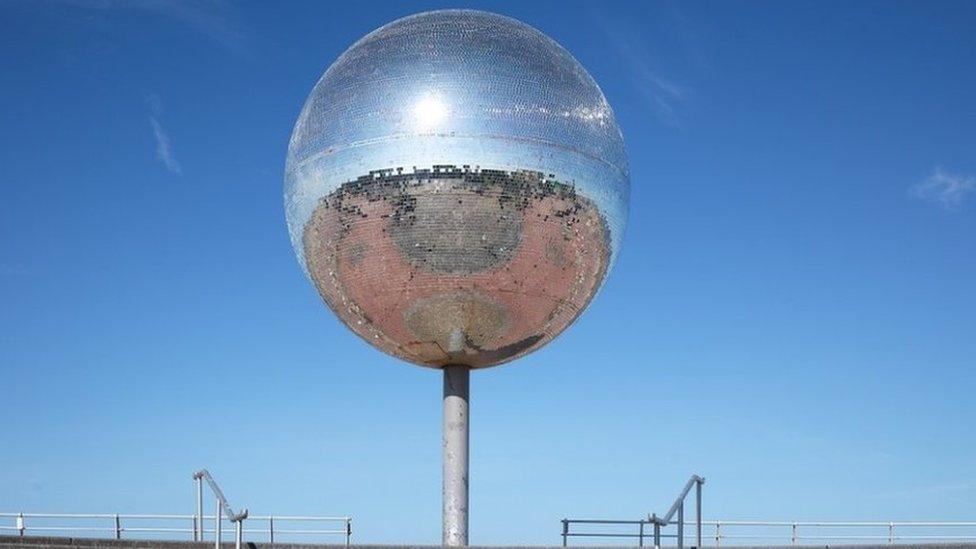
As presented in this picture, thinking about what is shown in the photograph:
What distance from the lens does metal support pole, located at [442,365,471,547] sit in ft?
60.4

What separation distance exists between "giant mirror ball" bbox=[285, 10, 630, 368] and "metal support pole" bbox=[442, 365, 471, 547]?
Result: 1.16m

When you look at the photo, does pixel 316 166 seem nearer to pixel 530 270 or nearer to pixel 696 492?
pixel 530 270

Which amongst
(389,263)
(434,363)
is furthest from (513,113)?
(434,363)

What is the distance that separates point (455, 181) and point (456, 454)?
4.31m

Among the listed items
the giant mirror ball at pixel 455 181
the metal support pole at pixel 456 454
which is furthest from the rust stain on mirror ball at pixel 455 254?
the metal support pole at pixel 456 454

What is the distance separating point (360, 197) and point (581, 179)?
2.79 metres

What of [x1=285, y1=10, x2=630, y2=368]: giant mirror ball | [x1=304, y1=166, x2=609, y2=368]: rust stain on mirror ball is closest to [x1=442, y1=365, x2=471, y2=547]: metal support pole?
[x1=304, y1=166, x2=609, y2=368]: rust stain on mirror ball

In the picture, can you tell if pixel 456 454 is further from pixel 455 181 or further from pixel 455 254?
pixel 455 181

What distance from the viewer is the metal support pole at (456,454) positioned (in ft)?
Result: 60.4

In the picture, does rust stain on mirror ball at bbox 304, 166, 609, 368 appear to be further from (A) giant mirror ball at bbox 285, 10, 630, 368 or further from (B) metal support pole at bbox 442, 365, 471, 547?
(B) metal support pole at bbox 442, 365, 471, 547

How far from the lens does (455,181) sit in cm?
1644

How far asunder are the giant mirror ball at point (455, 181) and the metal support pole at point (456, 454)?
45.7 inches

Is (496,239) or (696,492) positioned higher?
(496,239)

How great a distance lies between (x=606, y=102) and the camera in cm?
1827
